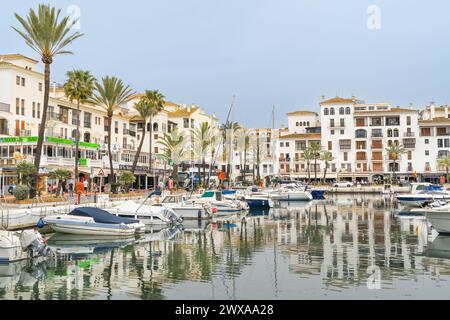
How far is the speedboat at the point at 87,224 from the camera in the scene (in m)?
31.9

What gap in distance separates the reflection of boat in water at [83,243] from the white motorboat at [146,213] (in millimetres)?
4911

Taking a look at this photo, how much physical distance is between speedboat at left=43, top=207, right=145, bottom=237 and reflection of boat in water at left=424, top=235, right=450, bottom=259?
19235 millimetres

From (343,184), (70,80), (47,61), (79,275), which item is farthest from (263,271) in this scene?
(343,184)

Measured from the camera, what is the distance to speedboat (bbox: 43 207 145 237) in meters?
31.9

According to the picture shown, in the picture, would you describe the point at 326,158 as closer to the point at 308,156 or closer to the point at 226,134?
the point at 308,156

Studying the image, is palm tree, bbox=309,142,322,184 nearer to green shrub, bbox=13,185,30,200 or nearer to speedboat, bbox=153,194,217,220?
speedboat, bbox=153,194,217,220

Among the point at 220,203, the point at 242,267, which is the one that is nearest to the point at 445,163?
the point at 220,203

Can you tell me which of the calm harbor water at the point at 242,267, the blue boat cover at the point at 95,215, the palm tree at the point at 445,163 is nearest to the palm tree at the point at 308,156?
the palm tree at the point at 445,163

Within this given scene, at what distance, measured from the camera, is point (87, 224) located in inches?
1257

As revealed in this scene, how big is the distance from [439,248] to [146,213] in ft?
70.8

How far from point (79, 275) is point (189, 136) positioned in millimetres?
88851

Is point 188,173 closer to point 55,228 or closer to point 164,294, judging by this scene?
point 55,228

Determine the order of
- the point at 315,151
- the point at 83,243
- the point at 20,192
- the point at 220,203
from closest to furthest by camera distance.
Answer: the point at 83,243 → the point at 20,192 → the point at 220,203 → the point at 315,151

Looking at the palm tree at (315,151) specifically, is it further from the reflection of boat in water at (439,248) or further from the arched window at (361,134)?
the reflection of boat in water at (439,248)
